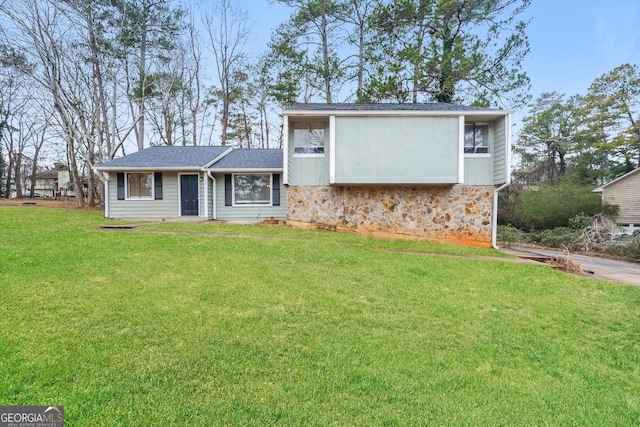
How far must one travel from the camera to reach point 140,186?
13133 mm

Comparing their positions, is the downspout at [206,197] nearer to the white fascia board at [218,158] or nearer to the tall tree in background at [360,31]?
the white fascia board at [218,158]

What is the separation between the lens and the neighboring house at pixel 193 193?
12914mm

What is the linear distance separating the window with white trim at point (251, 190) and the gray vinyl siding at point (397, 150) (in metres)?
3.99

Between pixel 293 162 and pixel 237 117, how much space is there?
14.8m

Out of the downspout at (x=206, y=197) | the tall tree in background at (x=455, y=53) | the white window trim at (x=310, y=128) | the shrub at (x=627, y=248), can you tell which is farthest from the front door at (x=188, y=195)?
the shrub at (x=627, y=248)

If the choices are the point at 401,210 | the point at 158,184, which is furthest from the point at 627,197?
the point at 158,184

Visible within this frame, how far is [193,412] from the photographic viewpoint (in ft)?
6.93

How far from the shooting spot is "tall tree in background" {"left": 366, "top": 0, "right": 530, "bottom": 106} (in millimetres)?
14523

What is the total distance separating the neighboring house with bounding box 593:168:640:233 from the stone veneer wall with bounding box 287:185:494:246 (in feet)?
44.2

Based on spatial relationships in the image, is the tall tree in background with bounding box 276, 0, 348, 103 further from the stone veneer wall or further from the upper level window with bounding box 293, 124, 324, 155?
Answer: the stone veneer wall

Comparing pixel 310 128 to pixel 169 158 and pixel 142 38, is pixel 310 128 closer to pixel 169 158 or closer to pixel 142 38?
pixel 169 158

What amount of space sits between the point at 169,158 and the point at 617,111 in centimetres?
3087

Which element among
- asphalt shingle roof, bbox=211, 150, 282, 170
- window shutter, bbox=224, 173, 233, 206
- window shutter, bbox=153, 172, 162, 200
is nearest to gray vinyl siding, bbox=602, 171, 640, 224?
asphalt shingle roof, bbox=211, 150, 282, 170

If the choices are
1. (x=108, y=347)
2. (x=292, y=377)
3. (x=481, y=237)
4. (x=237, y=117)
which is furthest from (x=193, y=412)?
(x=237, y=117)
